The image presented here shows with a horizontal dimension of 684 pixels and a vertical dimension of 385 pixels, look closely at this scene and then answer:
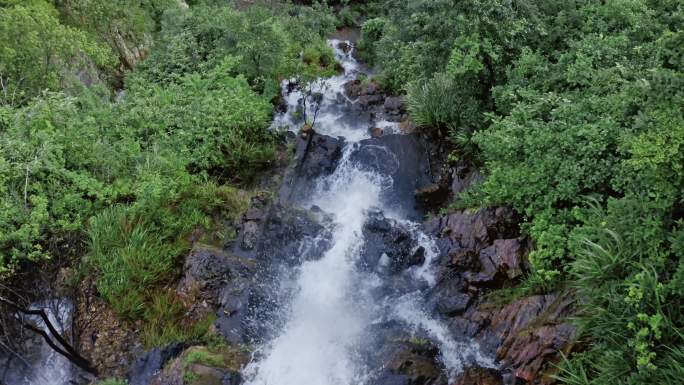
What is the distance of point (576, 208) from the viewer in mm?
6766

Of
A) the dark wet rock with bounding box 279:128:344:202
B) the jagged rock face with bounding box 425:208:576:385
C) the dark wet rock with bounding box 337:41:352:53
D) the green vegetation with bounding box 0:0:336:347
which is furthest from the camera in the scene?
the dark wet rock with bounding box 337:41:352:53

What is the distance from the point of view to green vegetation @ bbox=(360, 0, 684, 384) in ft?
16.8

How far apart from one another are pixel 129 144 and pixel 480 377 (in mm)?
8635

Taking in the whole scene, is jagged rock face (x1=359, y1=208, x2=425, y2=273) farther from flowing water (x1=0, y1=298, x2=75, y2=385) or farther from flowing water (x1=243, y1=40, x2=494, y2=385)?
flowing water (x1=0, y1=298, x2=75, y2=385)

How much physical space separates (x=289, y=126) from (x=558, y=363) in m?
9.85

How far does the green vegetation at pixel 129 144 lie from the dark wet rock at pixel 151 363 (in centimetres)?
20

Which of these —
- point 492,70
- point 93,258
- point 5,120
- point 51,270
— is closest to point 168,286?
point 93,258

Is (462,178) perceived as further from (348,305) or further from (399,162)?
(348,305)

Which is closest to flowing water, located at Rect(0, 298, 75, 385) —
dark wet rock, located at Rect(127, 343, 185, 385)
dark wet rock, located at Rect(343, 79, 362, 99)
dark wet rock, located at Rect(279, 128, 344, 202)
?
dark wet rock, located at Rect(127, 343, 185, 385)

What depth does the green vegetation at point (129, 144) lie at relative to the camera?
8180 mm

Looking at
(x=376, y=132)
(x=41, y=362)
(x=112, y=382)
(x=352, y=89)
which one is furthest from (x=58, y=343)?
(x=352, y=89)

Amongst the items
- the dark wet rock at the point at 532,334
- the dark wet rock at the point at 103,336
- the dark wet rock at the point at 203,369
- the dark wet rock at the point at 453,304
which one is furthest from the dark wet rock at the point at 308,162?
the dark wet rock at the point at 532,334

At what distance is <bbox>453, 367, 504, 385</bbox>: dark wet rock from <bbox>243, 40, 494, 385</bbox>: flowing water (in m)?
0.14

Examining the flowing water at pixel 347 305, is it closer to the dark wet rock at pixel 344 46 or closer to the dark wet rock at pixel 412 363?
Answer: the dark wet rock at pixel 412 363
